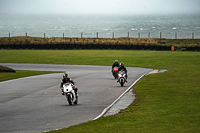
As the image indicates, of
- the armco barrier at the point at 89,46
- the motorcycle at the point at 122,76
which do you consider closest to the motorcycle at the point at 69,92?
the motorcycle at the point at 122,76

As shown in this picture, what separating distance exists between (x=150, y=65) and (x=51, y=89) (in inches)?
937

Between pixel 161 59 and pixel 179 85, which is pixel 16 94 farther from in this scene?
pixel 161 59

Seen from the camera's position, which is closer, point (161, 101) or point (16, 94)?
point (161, 101)

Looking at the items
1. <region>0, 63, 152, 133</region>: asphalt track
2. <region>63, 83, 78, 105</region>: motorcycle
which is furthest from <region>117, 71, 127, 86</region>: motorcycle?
<region>63, 83, 78, 105</region>: motorcycle

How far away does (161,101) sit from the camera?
704 inches

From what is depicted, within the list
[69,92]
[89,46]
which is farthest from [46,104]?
[89,46]

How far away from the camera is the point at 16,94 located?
2109cm

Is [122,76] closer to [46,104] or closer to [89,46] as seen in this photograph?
[46,104]

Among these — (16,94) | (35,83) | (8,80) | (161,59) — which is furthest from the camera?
(161,59)

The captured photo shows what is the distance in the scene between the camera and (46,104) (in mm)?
17562

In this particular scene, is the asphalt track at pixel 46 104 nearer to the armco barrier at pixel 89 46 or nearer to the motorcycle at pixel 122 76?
the motorcycle at pixel 122 76

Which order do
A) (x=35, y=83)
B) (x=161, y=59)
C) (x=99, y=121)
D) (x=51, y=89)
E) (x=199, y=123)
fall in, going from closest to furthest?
(x=199, y=123) → (x=99, y=121) → (x=51, y=89) → (x=35, y=83) → (x=161, y=59)

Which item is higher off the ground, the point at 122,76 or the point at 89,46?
the point at 89,46

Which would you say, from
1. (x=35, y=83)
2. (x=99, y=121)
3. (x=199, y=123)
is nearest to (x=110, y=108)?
(x=99, y=121)
